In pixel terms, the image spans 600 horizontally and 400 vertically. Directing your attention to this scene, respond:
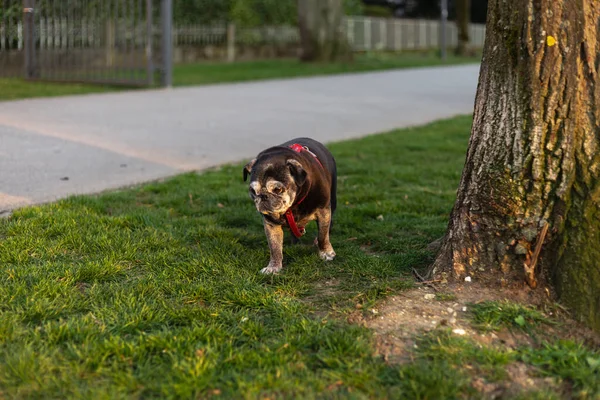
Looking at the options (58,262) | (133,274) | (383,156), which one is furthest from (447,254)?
(383,156)

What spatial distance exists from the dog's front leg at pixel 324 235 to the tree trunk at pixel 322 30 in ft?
65.7

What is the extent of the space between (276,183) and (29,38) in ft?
42.3

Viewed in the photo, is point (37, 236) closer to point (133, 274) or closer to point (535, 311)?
point (133, 274)

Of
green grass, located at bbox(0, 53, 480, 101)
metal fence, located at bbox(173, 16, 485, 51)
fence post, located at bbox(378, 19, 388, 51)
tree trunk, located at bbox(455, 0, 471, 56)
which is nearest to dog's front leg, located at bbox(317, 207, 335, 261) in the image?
green grass, located at bbox(0, 53, 480, 101)

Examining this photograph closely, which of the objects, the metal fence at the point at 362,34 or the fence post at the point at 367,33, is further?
the fence post at the point at 367,33

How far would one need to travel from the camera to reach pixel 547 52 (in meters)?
3.51

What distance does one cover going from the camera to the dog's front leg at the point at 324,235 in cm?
427

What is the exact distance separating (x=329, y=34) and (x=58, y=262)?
21.0 metres

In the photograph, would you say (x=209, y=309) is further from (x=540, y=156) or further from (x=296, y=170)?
(x=540, y=156)

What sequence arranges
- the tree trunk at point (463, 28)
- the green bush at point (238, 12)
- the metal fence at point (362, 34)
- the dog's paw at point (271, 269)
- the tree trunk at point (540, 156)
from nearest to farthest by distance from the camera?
1. the tree trunk at point (540, 156)
2. the dog's paw at point (271, 269)
3. the green bush at point (238, 12)
4. the metal fence at point (362, 34)
5. the tree trunk at point (463, 28)

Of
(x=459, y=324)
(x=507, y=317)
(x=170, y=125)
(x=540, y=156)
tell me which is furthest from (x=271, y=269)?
(x=170, y=125)

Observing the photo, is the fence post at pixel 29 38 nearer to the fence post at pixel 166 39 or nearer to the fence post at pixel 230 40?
the fence post at pixel 166 39

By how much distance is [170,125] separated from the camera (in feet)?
31.5

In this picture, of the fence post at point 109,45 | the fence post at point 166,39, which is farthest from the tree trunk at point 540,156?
the fence post at point 109,45
